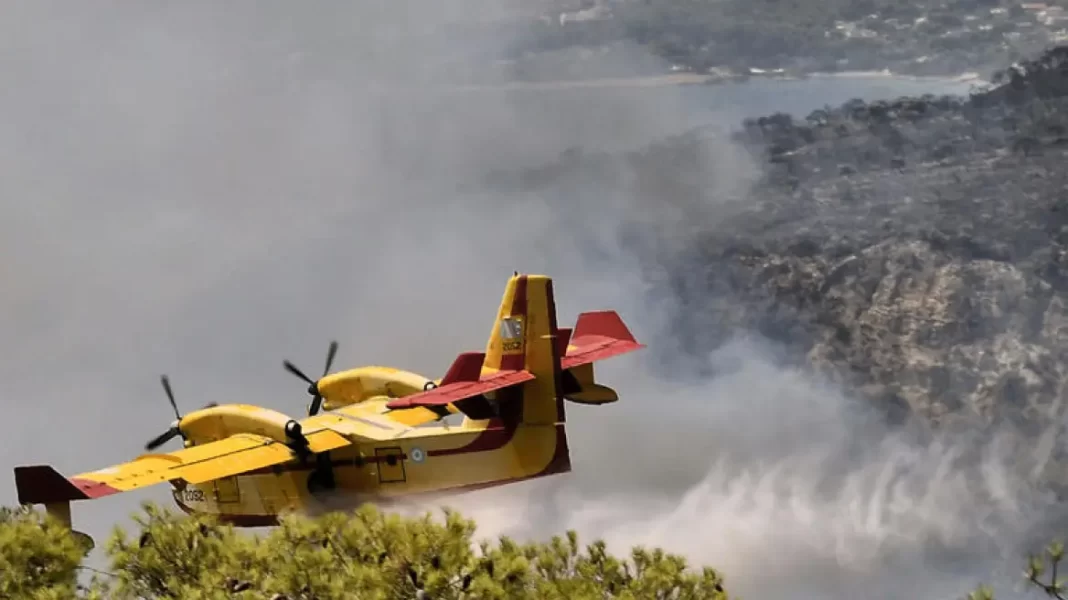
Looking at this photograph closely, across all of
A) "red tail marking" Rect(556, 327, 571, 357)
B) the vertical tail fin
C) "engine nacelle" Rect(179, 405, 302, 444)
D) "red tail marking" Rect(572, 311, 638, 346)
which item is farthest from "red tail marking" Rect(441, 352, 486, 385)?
"red tail marking" Rect(572, 311, 638, 346)

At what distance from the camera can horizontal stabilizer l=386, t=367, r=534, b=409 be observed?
136 ft

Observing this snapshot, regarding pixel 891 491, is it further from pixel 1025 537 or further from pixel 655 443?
pixel 655 443

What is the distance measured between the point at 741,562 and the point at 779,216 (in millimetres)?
18822

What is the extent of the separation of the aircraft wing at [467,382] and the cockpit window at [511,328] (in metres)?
0.84

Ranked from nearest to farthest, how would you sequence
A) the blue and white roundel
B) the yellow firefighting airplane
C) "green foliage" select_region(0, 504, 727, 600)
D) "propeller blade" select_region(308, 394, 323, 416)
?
1. "green foliage" select_region(0, 504, 727, 600)
2. the yellow firefighting airplane
3. the blue and white roundel
4. "propeller blade" select_region(308, 394, 323, 416)

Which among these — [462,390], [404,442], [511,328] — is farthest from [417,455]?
[511,328]

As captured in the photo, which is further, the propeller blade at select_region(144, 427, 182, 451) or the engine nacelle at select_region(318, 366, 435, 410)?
the engine nacelle at select_region(318, 366, 435, 410)

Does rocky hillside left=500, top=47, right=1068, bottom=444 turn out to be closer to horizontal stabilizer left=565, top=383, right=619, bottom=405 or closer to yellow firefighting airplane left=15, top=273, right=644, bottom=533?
horizontal stabilizer left=565, top=383, right=619, bottom=405

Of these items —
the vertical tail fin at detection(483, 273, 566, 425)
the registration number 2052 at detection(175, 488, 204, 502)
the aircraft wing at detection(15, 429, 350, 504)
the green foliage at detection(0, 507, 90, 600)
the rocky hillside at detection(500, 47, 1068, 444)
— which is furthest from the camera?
the rocky hillside at detection(500, 47, 1068, 444)

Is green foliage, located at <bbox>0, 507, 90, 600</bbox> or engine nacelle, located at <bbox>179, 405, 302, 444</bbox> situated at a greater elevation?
engine nacelle, located at <bbox>179, 405, 302, 444</bbox>

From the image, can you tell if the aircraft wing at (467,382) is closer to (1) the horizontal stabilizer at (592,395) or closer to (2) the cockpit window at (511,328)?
(2) the cockpit window at (511,328)

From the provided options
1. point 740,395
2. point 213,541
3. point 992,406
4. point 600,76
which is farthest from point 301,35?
point 213,541

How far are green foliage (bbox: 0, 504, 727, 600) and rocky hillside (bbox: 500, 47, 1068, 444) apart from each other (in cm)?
3032

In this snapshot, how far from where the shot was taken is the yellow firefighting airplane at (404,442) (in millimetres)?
42969
